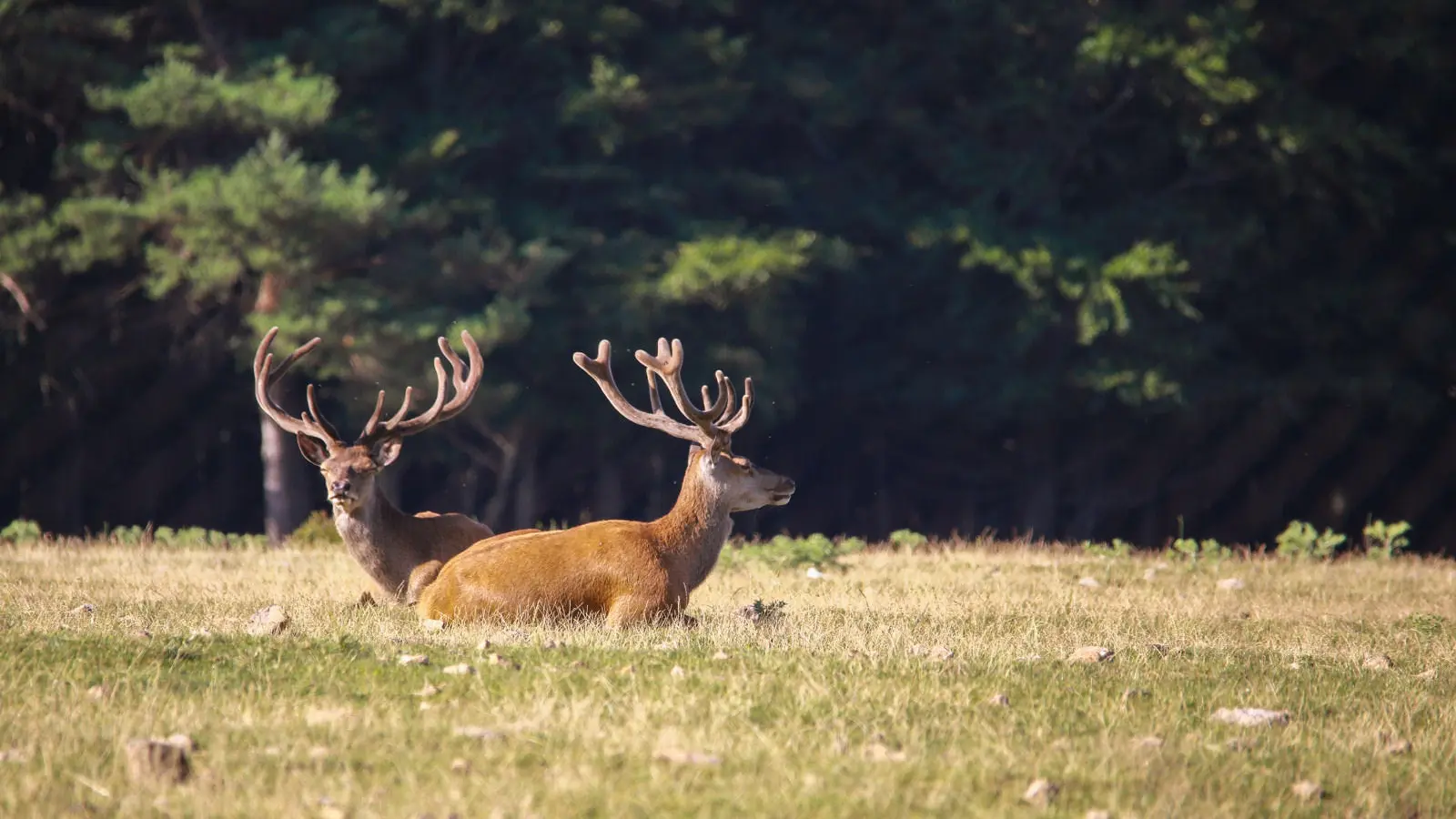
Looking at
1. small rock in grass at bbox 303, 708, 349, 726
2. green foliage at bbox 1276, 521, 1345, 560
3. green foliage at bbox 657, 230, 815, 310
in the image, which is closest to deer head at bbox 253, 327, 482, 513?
small rock in grass at bbox 303, 708, 349, 726

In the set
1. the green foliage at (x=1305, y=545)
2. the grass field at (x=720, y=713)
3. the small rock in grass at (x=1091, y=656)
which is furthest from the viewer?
the green foliage at (x=1305, y=545)

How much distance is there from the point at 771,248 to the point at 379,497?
475 inches

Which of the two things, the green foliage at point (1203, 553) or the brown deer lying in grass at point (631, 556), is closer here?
the brown deer lying in grass at point (631, 556)

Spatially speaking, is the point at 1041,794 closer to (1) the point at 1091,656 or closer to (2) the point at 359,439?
(1) the point at 1091,656

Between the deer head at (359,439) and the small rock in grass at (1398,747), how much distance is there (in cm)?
586

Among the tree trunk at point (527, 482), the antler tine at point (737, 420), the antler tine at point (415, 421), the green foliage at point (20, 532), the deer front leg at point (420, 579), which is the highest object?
the antler tine at point (737, 420)

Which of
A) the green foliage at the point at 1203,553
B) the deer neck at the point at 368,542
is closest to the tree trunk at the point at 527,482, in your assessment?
the green foliage at the point at 1203,553

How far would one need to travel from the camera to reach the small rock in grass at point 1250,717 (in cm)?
694

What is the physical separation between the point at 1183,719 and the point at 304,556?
874 centimetres

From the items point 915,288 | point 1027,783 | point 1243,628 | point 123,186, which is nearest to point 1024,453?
point 915,288

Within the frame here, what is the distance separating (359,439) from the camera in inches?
444

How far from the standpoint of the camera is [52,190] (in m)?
22.1

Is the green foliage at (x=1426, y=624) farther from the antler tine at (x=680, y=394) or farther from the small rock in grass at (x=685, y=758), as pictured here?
the small rock in grass at (x=685, y=758)

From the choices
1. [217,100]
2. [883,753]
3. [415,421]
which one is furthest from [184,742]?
[217,100]
